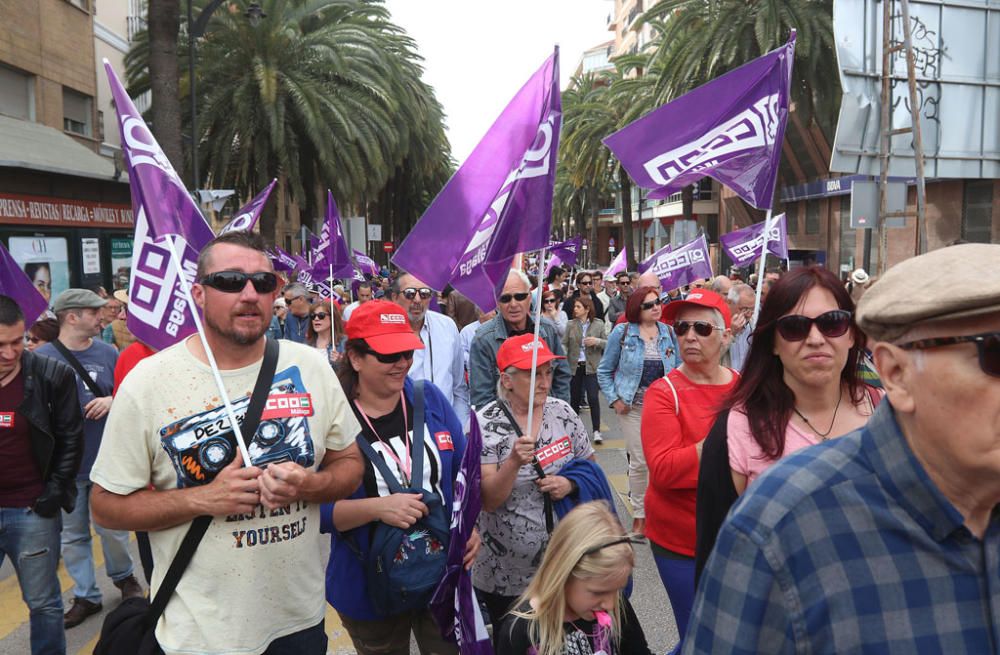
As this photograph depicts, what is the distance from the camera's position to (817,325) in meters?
2.58

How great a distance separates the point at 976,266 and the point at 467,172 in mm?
3092

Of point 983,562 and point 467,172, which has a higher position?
point 467,172

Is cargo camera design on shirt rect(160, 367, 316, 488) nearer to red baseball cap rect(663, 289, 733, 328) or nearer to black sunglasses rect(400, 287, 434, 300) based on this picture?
red baseball cap rect(663, 289, 733, 328)

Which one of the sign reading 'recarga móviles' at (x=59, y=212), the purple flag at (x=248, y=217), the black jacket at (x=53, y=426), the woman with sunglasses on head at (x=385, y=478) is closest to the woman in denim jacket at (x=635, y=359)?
the purple flag at (x=248, y=217)

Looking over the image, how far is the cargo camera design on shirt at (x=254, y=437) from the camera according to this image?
2.48 m

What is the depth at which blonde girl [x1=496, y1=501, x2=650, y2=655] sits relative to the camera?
2.81 metres

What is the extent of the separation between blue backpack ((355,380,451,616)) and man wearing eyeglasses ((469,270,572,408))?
2288 millimetres

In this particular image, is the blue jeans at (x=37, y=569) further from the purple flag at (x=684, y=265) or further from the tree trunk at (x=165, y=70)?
the tree trunk at (x=165, y=70)

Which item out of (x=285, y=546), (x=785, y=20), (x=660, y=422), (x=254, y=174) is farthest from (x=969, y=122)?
(x=285, y=546)

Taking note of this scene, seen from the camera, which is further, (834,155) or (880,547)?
(834,155)

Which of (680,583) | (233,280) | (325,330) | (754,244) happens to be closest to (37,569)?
(233,280)

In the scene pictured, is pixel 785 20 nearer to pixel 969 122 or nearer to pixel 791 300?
pixel 969 122

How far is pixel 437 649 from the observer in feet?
10.8

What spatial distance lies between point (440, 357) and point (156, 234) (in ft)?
9.32
